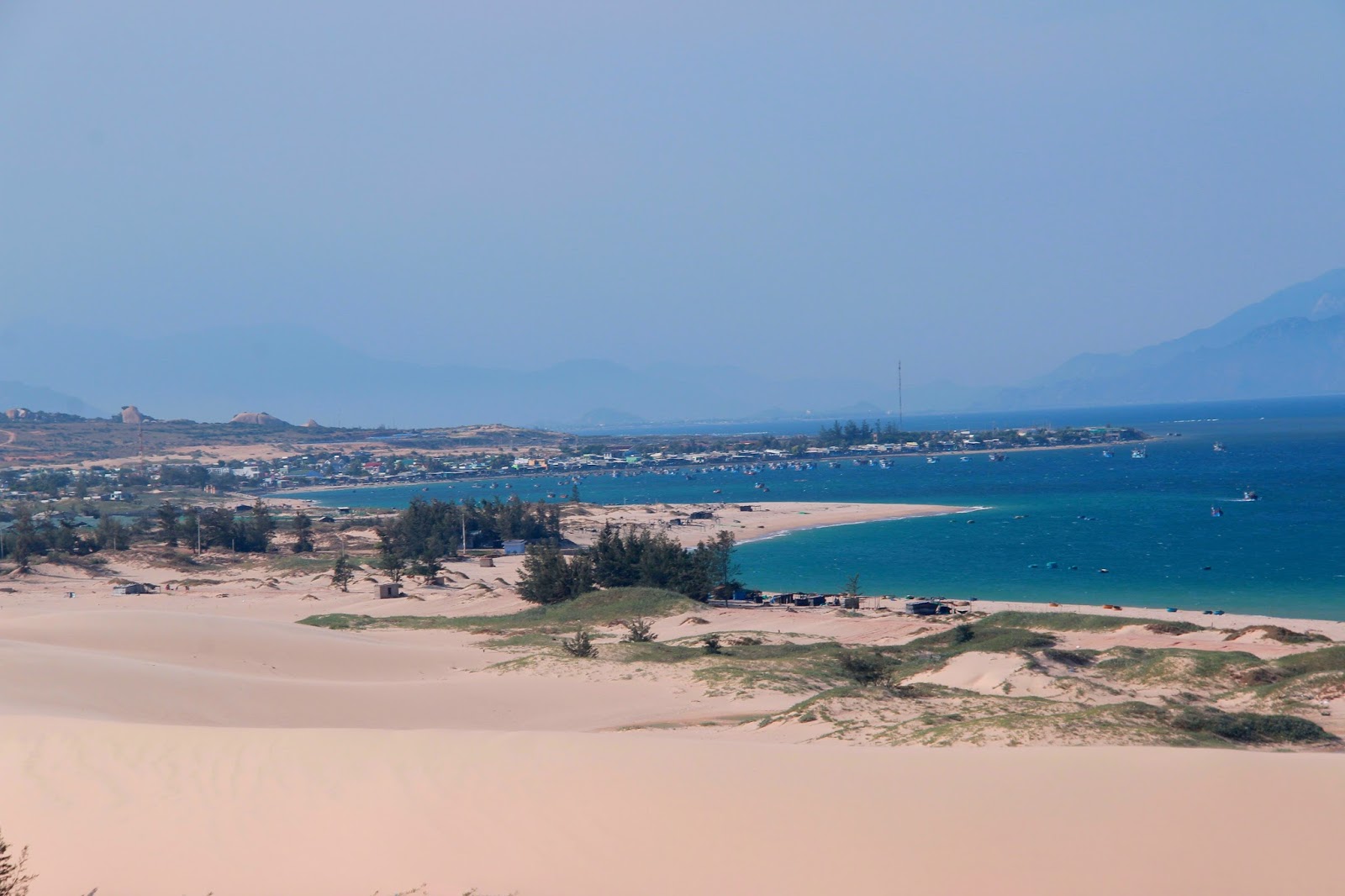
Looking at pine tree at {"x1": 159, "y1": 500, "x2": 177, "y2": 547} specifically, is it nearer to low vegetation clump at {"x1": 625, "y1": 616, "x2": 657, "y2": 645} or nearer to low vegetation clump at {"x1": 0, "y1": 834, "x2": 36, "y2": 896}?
low vegetation clump at {"x1": 625, "y1": 616, "x2": 657, "y2": 645}

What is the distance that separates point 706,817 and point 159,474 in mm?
123425

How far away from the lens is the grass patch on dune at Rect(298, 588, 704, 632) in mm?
32875

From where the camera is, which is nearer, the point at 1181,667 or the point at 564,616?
the point at 1181,667

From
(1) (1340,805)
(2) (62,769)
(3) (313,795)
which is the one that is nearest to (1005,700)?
(1) (1340,805)

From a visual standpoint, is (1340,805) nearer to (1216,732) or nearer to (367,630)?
(1216,732)

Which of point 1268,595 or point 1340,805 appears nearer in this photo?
point 1340,805

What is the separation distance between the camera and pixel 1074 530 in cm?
6631

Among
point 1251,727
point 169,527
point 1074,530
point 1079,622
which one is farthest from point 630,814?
point 1074,530

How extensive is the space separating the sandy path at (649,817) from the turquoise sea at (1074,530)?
3279cm

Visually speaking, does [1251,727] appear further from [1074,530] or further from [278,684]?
[1074,530]

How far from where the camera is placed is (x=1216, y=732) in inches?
566

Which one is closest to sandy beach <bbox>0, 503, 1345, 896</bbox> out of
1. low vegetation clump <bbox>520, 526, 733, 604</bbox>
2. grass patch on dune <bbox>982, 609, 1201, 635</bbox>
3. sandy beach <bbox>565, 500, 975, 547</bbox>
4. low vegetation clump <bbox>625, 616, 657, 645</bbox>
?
low vegetation clump <bbox>625, 616, 657, 645</bbox>

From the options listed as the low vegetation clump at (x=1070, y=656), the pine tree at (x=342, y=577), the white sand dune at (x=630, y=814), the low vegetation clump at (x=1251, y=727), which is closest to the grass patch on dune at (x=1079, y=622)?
the low vegetation clump at (x=1070, y=656)

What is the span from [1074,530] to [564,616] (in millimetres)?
42300
